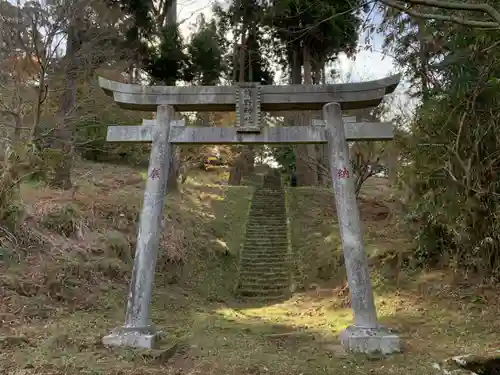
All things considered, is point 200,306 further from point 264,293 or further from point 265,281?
point 265,281

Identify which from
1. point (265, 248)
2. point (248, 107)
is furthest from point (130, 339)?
point (265, 248)

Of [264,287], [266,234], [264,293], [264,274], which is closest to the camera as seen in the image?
[264,293]

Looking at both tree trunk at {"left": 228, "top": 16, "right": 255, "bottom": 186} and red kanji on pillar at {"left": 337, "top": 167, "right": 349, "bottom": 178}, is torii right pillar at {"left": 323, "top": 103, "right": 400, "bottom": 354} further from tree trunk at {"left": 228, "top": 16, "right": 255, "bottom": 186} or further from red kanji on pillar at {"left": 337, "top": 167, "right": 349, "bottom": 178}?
tree trunk at {"left": 228, "top": 16, "right": 255, "bottom": 186}

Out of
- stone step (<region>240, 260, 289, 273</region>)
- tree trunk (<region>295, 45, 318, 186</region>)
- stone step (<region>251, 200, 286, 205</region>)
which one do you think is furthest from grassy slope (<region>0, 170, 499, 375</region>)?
stone step (<region>251, 200, 286, 205</region>)

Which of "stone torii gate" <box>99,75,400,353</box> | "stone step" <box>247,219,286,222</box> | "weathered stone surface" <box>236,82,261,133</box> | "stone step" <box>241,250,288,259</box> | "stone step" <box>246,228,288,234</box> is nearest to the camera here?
"stone torii gate" <box>99,75,400,353</box>

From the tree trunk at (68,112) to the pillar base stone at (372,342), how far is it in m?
7.60

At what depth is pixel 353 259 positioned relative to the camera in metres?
6.32

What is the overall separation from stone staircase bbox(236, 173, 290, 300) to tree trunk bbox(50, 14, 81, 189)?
538cm

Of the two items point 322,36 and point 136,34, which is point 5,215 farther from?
point 322,36

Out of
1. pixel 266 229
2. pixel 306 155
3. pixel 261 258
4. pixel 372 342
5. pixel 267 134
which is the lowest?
pixel 372 342

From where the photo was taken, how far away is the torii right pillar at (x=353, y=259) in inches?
228

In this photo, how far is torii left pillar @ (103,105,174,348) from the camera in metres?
5.82

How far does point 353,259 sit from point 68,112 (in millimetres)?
7877

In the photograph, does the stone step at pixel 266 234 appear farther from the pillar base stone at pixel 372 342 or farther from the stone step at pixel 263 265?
the pillar base stone at pixel 372 342
